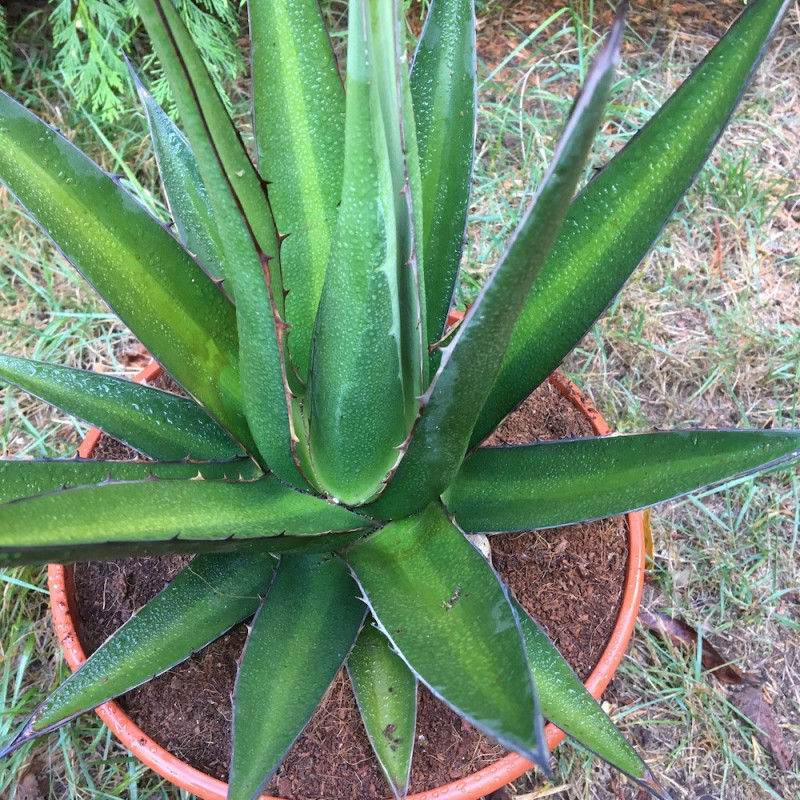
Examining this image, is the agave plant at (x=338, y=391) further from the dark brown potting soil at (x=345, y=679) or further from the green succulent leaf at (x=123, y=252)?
the dark brown potting soil at (x=345, y=679)

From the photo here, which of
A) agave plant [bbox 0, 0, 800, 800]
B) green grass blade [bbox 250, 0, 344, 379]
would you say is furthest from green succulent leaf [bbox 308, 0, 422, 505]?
green grass blade [bbox 250, 0, 344, 379]

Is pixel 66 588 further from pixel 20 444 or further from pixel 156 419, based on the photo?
pixel 20 444

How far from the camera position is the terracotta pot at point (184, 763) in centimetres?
95

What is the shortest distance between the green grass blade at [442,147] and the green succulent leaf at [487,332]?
20cm

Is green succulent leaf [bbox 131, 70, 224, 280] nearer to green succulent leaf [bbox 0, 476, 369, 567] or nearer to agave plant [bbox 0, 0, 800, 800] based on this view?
agave plant [bbox 0, 0, 800, 800]

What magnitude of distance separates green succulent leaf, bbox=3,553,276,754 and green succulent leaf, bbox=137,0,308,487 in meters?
0.18

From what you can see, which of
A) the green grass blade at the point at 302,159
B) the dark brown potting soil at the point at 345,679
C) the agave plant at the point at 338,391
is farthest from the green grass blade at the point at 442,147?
the dark brown potting soil at the point at 345,679

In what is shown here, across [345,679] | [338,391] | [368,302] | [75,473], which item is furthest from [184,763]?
[368,302]

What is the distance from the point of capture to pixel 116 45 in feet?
6.28

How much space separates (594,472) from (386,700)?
36cm

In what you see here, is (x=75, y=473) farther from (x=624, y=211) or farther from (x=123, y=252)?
(x=624, y=211)

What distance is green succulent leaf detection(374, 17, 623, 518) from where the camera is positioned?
43 cm

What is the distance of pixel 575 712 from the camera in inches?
31.2

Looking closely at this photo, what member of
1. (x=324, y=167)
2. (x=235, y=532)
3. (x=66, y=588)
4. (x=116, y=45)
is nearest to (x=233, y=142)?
(x=324, y=167)
